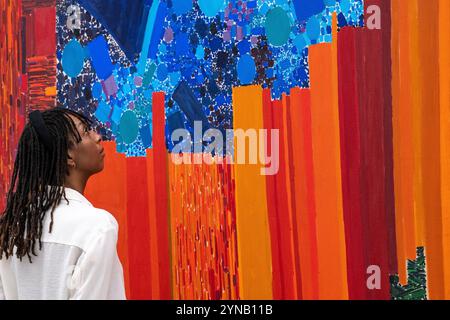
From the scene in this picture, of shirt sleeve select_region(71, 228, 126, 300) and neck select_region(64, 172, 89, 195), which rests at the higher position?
neck select_region(64, 172, 89, 195)

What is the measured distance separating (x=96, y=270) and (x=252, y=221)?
993 millimetres

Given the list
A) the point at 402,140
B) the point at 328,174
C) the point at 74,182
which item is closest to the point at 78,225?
the point at 74,182

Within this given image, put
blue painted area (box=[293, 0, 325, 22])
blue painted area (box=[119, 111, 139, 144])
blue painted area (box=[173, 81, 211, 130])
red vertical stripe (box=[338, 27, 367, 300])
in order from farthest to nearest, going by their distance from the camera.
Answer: blue painted area (box=[119, 111, 139, 144]), blue painted area (box=[173, 81, 211, 130]), blue painted area (box=[293, 0, 325, 22]), red vertical stripe (box=[338, 27, 367, 300])

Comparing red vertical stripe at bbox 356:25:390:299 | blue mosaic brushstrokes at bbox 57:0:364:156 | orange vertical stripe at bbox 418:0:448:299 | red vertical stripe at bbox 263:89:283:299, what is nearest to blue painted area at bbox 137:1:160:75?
blue mosaic brushstrokes at bbox 57:0:364:156

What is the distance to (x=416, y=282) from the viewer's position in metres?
2.66

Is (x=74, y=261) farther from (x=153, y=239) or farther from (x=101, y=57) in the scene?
(x=101, y=57)

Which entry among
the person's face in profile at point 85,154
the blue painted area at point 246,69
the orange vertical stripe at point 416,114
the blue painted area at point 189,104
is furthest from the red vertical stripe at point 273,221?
the person's face in profile at point 85,154

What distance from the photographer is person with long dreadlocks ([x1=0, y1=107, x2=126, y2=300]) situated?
80.3 inches

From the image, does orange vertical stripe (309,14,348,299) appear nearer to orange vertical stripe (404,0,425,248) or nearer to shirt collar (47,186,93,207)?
orange vertical stripe (404,0,425,248)

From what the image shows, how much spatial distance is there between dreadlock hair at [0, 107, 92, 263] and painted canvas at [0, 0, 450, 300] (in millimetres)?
745

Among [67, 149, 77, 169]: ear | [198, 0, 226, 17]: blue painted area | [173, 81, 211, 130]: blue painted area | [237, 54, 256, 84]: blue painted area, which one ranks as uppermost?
[198, 0, 226, 17]: blue painted area
